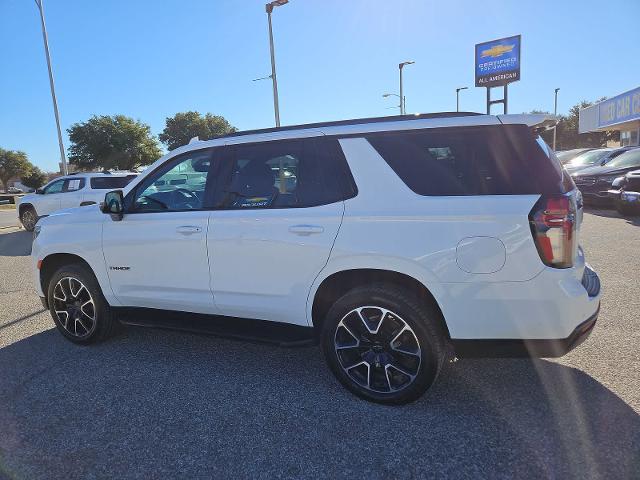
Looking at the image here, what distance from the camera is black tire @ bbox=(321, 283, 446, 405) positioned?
2904mm

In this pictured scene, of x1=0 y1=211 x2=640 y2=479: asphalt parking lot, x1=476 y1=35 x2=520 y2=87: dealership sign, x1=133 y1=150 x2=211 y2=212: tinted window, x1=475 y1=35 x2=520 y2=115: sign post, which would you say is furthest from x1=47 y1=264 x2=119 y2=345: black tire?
x1=476 y1=35 x2=520 y2=87: dealership sign

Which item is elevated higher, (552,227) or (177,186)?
(177,186)

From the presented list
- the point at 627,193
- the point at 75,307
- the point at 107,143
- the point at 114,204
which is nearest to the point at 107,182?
the point at 75,307

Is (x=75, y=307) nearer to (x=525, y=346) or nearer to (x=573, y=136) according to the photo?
(x=525, y=346)

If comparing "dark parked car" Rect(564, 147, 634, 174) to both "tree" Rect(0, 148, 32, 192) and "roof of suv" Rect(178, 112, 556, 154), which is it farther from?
"tree" Rect(0, 148, 32, 192)

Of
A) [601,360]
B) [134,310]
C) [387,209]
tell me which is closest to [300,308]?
[387,209]

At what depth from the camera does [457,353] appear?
9.50ft

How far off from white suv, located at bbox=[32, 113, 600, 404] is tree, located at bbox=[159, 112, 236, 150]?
55.2 metres

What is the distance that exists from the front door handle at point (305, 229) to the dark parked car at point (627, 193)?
998 centimetres

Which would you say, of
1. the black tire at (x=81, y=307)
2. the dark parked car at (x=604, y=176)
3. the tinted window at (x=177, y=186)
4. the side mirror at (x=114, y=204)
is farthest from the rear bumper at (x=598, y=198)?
the black tire at (x=81, y=307)

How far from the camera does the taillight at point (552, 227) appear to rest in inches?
103

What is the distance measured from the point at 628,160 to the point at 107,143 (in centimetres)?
4085

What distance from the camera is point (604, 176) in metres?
12.5

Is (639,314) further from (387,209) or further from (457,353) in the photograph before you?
(387,209)
